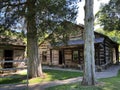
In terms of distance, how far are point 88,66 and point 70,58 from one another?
53.6 ft

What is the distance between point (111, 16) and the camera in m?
26.5

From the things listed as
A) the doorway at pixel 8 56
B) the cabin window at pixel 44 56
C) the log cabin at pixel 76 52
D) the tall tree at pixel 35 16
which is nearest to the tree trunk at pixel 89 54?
the tall tree at pixel 35 16

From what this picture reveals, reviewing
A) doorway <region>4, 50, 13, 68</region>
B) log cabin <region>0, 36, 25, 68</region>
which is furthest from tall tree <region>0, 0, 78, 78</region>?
doorway <region>4, 50, 13, 68</region>

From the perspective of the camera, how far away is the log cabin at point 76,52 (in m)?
23.8

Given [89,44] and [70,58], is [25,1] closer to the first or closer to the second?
[89,44]

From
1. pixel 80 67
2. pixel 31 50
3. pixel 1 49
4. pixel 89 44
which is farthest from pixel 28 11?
pixel 80 67

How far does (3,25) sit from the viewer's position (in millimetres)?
15438

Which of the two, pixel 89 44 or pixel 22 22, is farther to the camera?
pixel 22 22

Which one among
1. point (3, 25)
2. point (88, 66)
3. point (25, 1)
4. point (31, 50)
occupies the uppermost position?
point (25, 1)

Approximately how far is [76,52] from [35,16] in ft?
45.0

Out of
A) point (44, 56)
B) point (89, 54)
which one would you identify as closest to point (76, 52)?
point (44, 56)

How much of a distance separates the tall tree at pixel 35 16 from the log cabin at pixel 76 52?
5.34 meters

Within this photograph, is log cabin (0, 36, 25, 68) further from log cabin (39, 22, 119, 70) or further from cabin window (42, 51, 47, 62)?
cabin window (42, 51, 47, 62)

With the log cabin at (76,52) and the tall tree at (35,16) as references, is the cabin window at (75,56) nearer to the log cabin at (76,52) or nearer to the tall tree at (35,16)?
the log cabin at (76,52)
